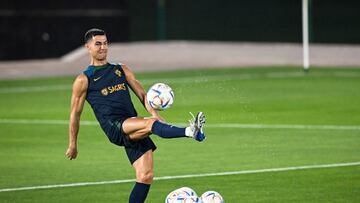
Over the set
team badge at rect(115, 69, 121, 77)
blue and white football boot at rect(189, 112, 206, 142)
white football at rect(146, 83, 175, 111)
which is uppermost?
team badge at rect(115, 69, 121, 77)

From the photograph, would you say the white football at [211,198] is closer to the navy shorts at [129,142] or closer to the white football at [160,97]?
the navy shorts at [129,142]

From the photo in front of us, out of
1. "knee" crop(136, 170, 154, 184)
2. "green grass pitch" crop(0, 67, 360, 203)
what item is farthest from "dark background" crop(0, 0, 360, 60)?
"knee" crop(136, 170, 154, 184)

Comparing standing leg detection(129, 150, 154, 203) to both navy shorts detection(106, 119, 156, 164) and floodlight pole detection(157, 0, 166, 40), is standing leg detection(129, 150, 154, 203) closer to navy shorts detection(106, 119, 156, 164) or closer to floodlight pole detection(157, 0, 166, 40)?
navy shorts detection(106, 119, 156, 164)

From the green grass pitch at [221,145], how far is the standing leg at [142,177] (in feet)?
4.59

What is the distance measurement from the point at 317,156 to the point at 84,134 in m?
4.97

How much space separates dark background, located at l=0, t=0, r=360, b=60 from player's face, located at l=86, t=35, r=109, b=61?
2478 cm

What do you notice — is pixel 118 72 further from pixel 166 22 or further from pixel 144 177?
pixel 166 22

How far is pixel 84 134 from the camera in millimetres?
19969

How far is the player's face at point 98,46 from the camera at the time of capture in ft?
39.7

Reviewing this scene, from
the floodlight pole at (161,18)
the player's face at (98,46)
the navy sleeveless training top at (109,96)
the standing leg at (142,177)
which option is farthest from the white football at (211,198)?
the floodlight pole at (161,18)

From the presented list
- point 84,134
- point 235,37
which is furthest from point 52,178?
point 235,37

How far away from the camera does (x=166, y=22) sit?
4112 cm

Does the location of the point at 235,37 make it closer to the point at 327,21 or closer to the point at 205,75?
the point at 327,21

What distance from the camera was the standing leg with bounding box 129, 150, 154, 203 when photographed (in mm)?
11758
